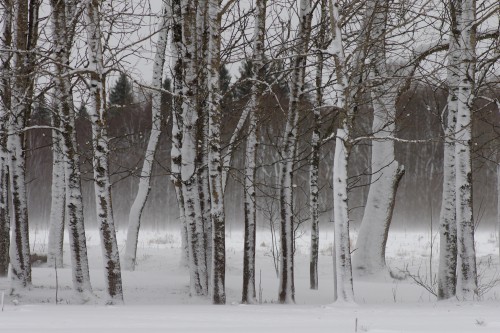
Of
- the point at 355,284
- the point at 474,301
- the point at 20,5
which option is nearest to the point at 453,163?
the point at 474,301

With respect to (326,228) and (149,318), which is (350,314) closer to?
(149,318)

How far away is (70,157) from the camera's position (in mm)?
9656

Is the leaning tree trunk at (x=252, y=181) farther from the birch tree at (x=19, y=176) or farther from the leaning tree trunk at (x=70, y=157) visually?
the birch tree at (x=19, y=176)

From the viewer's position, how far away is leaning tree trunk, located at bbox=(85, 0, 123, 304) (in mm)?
8961

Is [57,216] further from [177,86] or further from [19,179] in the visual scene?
[177,86]

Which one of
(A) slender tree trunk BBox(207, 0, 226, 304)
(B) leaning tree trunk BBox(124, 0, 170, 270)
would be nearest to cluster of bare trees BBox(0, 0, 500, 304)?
(A) slender tree trunk BBox(207, 0, 226, 304)

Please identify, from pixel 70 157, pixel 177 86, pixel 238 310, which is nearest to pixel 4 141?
pixel 70 157

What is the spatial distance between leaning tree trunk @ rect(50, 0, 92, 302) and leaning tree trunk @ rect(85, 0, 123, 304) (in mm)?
726

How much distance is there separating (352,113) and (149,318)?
4480mm

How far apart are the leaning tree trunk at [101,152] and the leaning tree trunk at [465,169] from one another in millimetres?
5501

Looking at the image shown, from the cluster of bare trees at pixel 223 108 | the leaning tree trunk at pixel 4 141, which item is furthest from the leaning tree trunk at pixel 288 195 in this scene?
the leaning tree trunk at pixel 4 141

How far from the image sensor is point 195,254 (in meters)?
10.6

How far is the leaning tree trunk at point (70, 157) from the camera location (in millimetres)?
9641

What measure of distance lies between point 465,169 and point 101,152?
19.0 feet
